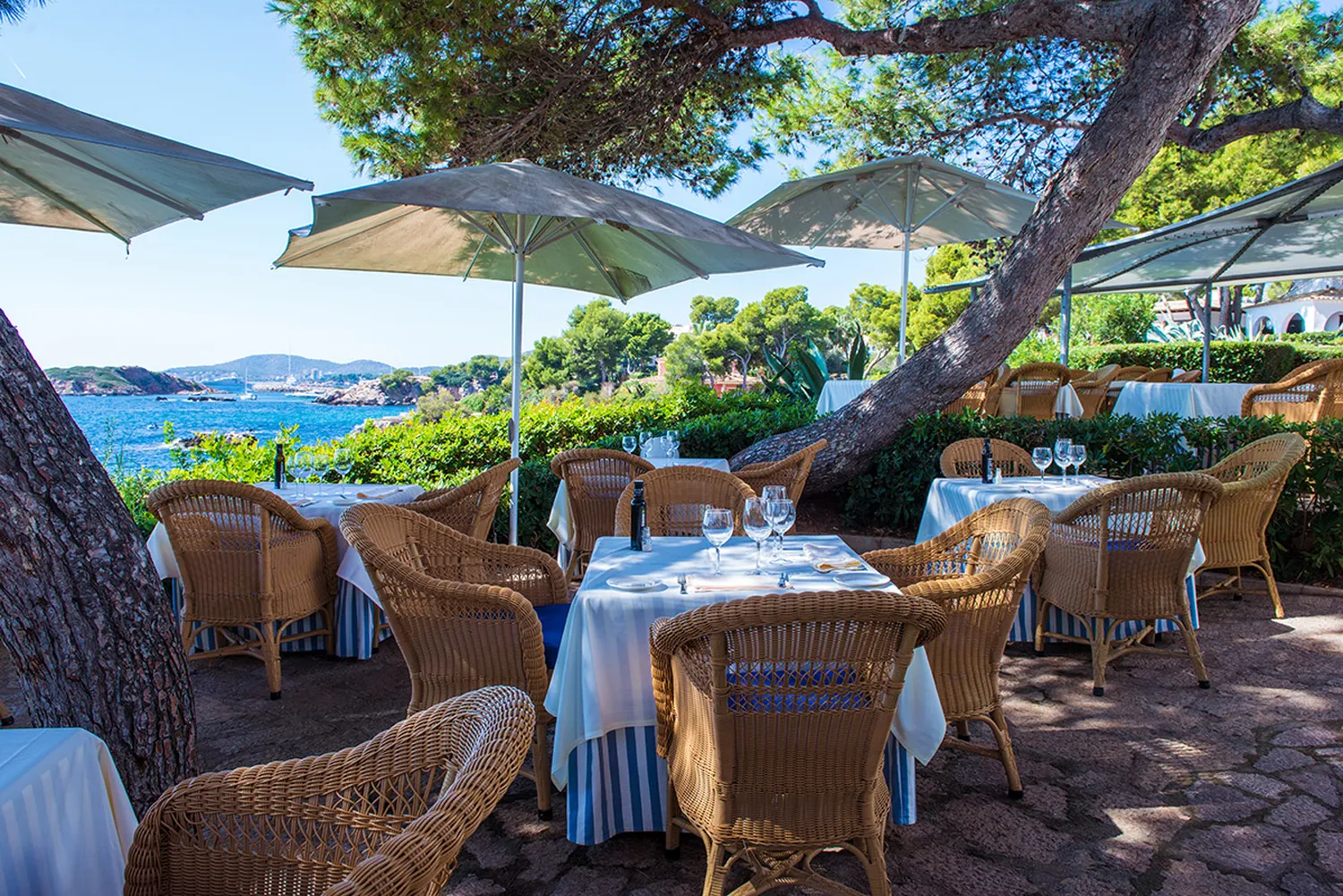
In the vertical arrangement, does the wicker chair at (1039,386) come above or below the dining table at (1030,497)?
above

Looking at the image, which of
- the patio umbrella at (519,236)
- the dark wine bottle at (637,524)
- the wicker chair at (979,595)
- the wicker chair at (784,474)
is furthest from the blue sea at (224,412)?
the wicker chair at (979,595)

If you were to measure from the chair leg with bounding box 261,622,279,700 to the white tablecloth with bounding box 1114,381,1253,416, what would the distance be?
7498 mm

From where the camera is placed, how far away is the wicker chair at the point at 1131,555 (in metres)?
3.60

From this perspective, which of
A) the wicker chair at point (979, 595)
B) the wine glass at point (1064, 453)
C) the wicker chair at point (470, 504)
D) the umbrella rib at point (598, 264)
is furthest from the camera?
the umbrella rib at point (598, 264)

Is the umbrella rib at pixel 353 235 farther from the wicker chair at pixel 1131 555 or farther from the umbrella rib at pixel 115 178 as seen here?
the wicker chair at pixel 1131 555

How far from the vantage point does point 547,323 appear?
58.5 m

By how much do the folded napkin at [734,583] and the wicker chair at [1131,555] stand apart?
1712 millimetres

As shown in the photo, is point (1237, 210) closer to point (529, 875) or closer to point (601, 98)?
point (601, 98)

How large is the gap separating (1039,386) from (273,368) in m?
92.5

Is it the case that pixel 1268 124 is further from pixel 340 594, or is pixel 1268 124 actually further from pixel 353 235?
pixel 340 594

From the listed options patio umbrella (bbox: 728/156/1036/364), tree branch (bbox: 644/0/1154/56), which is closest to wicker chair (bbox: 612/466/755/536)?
patio umbrella (bbox: 728/156/1036/364)

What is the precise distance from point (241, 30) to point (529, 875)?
475 inches

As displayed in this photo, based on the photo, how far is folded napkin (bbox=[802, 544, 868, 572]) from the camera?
9.20 ft

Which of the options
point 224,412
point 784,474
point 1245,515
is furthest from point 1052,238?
point 224,412
